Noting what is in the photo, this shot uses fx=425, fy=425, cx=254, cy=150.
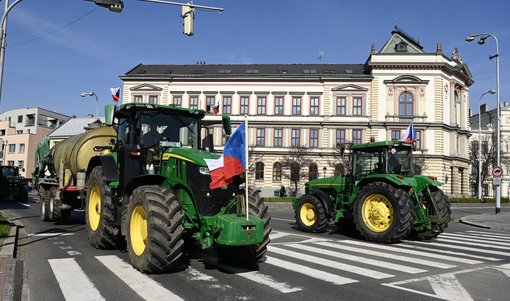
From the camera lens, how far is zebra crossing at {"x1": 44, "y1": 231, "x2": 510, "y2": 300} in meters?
6.19

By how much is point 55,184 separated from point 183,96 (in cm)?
4645

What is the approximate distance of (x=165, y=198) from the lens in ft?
22.2

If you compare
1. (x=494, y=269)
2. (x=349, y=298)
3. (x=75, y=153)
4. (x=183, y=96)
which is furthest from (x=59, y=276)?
(x=183, y=96)

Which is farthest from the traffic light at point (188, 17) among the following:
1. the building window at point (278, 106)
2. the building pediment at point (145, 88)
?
the building pediment at point (145, 88)

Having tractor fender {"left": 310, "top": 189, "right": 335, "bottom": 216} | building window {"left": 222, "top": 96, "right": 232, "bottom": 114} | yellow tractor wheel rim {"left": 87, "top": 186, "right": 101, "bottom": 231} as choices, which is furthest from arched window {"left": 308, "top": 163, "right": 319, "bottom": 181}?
yellow tractor wheel rim {"left": 87, "top": 186, "right": 101, "bottom": 231}

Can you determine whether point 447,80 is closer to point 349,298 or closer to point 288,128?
point 288,128

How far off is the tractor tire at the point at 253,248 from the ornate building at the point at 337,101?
148 feet

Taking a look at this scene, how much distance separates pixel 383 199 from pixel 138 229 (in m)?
7.00

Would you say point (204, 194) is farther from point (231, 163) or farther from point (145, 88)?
point (145, 88)

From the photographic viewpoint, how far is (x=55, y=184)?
14.2 m

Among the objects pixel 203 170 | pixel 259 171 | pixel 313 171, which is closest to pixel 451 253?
pixel 203 170

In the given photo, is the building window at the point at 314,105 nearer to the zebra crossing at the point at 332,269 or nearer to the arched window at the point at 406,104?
the arched window at the point at 406,104

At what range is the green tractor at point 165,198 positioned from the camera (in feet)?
21.6

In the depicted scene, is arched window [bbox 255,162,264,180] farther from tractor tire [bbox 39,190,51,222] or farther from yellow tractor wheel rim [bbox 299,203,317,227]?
yellow tractor wheel rim [bbox 299,203,317,227]
